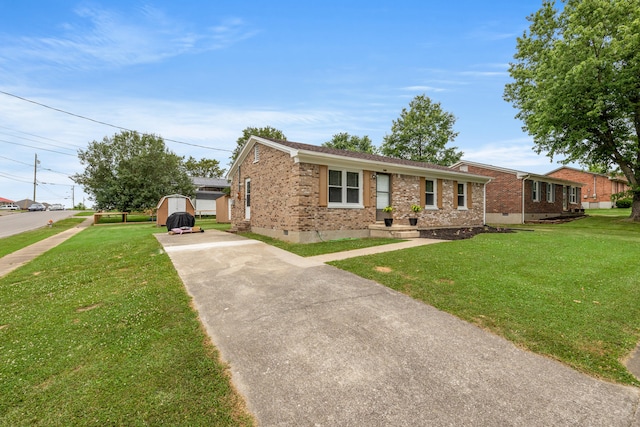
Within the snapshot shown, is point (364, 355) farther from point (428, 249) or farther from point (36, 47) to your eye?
point (36, 47)

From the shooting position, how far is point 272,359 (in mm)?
3023

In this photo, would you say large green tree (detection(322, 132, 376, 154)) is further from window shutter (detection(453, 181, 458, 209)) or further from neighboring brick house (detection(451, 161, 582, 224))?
window shutter (detection(453, 181, 458, 209))

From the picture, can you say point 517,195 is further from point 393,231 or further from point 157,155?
point 157,155

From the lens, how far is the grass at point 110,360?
7.33 feet

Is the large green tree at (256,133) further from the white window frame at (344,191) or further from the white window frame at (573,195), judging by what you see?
the white window frame at (573,195)

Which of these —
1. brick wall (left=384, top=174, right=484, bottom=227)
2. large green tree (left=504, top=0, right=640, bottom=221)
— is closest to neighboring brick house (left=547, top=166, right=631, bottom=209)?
large green tree (left=504, top=0, right=640, bottom=221)

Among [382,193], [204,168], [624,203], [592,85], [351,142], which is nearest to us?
[382,193]

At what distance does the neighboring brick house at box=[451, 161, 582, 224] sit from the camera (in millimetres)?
21141

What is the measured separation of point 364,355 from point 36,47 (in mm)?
19191

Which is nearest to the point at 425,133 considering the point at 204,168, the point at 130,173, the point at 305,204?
the point at 305,204

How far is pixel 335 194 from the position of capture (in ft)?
36.8

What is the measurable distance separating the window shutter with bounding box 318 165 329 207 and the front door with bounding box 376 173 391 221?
9.37 feet

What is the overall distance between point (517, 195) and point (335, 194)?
17629mm

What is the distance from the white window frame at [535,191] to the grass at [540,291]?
15.0 m
